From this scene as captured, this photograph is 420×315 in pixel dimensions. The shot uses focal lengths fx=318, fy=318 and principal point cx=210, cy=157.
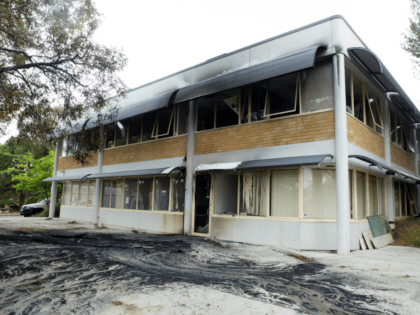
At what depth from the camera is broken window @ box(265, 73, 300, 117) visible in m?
9.67

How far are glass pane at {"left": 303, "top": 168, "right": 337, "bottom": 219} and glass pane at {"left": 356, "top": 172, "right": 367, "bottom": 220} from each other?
65.4 inches

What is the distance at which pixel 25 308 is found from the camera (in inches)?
154

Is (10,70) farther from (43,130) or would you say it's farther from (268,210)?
(268,210)

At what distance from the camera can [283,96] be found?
1007 centimetres

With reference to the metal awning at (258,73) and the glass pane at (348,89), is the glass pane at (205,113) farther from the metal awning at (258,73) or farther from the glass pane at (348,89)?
the glass pane at (348,89)

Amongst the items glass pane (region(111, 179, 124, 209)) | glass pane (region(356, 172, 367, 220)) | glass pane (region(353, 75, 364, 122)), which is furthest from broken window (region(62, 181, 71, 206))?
glass pane (region(353, 75, 364, 122))

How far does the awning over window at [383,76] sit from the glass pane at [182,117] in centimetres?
655

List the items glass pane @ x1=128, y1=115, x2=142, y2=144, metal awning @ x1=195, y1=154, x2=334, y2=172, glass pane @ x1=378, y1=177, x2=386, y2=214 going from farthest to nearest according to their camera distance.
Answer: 1. glass pane @ x1=128, y1=115, x2=142, y2=144
2. glass pane @ x1=378, y1=177, x2=386, y2=214
3. metal awning @ x1=195, y1=154, x2=334, y2=172

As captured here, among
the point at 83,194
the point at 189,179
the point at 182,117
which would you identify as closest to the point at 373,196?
the point at 189,179

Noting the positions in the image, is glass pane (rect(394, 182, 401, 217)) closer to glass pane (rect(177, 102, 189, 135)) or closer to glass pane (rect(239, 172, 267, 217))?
glass pane (rect(239, 172, 267, 217))

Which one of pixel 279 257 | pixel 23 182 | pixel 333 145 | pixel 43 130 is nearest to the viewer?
pixel 279 257

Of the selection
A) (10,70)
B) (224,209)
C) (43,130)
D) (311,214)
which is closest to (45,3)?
(10,70)

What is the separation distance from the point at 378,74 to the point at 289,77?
10.7 feet

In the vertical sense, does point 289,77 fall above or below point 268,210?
above
